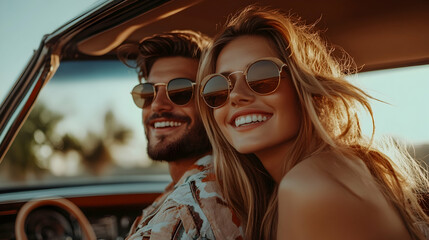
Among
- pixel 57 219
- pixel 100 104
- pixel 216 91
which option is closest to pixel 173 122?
pixel 216 91

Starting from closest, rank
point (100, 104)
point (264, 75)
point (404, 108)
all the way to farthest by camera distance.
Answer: point (404, 108), point (264, 75), point (100, 104)

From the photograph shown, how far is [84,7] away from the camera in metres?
1.68

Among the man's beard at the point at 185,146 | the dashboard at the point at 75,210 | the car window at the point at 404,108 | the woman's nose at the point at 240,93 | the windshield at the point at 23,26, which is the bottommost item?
the dashboard at the point at 75,210

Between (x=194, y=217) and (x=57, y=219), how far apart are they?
49.2 inches

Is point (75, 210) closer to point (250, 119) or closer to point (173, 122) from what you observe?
point (173, 122)

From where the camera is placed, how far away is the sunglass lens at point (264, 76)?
134cm

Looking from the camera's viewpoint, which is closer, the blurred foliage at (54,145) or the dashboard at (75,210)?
the dashboard at (75,210)

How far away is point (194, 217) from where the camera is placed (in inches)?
55.4

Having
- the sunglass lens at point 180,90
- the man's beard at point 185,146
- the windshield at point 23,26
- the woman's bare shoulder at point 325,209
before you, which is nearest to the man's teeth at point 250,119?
the woman's bare shoulder at point 325,209

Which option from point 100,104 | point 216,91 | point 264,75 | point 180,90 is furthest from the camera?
point 100,104

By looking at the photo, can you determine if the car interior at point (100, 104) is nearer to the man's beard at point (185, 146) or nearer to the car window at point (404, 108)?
the car window at point (404, 108)

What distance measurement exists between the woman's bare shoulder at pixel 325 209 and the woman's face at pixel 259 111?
24 centimetres

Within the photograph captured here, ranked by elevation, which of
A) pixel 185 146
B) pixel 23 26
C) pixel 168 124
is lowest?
pixel 185 146

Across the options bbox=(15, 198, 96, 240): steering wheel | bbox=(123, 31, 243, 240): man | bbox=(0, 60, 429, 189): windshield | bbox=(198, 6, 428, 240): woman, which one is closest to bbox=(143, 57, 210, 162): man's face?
bbox=(123, 31, 243, 240): man
